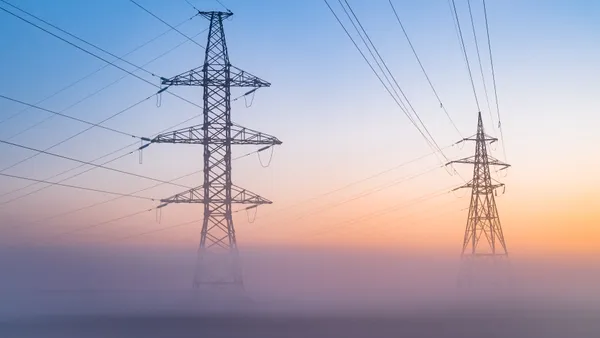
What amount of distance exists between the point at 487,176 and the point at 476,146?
1423 mm

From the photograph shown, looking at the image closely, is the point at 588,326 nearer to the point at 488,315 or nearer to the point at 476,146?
the point at 488,315

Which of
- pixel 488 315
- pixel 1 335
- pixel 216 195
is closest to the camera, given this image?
pixel 1 335

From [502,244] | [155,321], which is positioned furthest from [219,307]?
[502,244]

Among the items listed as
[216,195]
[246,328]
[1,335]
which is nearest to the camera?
[1,335]

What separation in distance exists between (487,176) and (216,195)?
14.1 m

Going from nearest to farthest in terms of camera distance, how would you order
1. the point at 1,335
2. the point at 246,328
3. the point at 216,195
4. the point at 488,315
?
the point at 1,335 → the point at 246,328 → the point at 216,195 → the point at 488,315

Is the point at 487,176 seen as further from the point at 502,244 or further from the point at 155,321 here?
the point at 155,321

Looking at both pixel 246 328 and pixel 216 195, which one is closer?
pixel 246 328

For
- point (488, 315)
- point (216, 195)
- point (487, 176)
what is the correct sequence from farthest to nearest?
point (487, 176), point (488, 315), point (216, 195)

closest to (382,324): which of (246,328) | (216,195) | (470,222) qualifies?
(246,328)

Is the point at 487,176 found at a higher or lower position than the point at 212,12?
lower

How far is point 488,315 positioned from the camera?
3111cm

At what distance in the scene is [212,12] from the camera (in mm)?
27047

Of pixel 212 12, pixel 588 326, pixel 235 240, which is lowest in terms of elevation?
pixel 588 326
